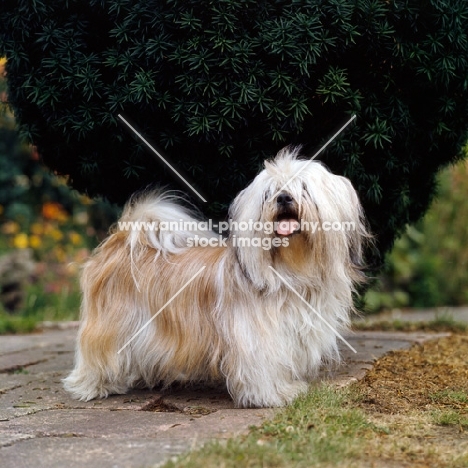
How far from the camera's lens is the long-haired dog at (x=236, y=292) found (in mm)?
3840

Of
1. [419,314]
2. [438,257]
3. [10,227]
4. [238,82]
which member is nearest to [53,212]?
[10,227]

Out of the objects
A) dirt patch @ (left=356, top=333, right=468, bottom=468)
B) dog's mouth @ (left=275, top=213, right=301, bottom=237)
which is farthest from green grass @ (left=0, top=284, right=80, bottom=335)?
dog's mouth @ (left=275, top=213, right=301, bottom=237)

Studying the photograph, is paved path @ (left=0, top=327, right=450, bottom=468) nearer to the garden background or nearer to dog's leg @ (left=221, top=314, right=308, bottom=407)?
dog's leg @ (left=221, top=314, right=308, bottom=407)

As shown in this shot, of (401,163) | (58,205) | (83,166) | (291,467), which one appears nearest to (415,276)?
(58,205)

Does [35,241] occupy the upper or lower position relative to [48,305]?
upper

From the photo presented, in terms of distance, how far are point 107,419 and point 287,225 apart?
132 cm

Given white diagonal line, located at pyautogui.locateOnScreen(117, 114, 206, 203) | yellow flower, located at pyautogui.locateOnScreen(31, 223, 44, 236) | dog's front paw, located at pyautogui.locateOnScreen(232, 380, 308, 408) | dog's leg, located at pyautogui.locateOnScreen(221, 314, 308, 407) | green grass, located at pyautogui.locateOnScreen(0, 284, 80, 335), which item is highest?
white diagonal line, located at pyautogui.locateOnScreen(117, 114, 206, 203)

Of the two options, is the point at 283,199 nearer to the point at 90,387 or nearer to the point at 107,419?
the point at 107,419

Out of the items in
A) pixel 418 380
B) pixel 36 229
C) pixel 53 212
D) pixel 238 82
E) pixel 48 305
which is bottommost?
pixel 48 305

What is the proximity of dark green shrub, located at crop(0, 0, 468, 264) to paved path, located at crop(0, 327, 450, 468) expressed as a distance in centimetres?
123

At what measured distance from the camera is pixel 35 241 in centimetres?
959

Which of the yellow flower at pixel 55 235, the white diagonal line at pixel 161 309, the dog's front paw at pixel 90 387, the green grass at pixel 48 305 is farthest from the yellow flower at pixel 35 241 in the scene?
the white diagonal line at pixel 161 309

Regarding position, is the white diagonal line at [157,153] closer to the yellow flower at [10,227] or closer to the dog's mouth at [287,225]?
the dog's mouth at [287,225]

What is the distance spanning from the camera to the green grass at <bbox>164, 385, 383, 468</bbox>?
9.11 feet
